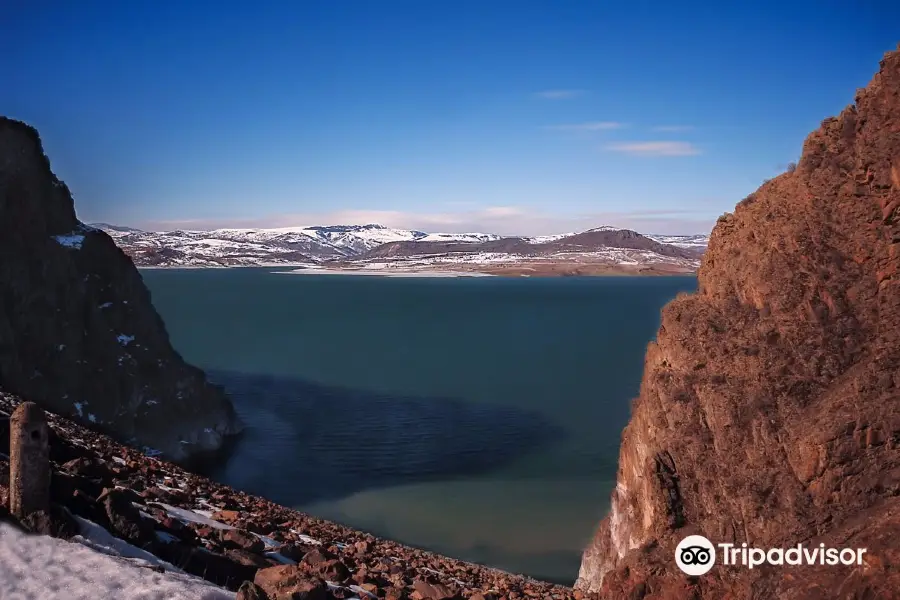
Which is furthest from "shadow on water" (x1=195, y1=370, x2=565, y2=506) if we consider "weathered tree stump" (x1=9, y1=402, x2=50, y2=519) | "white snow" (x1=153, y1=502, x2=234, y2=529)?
"weathered tree stump" (x1=9, y1=402, x2=50, y2=519)

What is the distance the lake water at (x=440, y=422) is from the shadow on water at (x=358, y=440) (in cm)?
11

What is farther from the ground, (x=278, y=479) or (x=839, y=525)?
(x=839, y=525)

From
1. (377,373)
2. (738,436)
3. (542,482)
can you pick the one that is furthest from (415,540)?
(377,373)

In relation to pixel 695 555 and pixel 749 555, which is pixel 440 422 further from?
pixel 749 555

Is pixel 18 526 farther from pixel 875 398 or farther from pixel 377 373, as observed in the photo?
pixel 377 373

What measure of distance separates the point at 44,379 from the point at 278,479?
394 inches

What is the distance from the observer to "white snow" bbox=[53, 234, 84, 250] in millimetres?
31558

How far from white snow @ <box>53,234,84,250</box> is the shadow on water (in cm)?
1174

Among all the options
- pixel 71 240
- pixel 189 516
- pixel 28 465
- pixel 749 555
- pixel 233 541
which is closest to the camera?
pixel 28 465

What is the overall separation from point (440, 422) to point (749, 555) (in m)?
27.3

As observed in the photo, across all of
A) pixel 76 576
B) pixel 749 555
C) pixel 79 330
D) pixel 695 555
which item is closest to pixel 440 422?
pixel 79 330

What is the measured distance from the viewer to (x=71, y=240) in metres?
32.1

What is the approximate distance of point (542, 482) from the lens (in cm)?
2958

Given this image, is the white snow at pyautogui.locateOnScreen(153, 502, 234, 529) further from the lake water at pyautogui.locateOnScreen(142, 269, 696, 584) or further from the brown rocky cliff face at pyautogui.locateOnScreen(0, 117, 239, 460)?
the brown rocky cliff face at pyautogui.locateOnScreen(0, 117, 239, 460)
